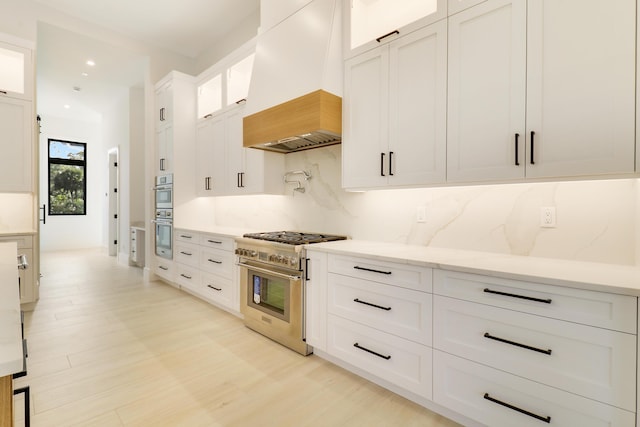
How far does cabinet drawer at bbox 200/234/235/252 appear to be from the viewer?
3.31m

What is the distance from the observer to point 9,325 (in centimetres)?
79

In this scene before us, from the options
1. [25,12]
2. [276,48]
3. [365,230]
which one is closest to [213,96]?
[276,48]

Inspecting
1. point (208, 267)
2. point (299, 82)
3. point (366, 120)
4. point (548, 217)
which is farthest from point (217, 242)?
point (548, 217)

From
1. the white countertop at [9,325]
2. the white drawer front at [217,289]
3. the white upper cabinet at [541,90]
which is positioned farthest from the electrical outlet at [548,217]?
the white drawer front at [217,289]

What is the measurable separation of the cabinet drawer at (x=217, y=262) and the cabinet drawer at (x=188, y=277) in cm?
20

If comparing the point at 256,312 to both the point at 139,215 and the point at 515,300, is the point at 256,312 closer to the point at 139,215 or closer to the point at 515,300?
the point at 515,300

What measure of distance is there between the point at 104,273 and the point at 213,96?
3.60 m

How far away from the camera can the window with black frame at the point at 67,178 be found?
7.88 meters

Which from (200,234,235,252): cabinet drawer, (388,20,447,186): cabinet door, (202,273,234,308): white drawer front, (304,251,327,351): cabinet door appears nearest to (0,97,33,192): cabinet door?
(200,234,235,252): cabinet drawer

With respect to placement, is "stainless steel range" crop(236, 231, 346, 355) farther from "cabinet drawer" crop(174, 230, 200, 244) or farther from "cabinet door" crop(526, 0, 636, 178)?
"cabinet door" crop(526, 0, 636, 178)

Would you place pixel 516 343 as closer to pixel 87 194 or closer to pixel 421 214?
pixel 421 214

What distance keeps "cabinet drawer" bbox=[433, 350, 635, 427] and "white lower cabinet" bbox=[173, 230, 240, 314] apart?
83.7 inches

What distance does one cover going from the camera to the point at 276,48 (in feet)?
9.40

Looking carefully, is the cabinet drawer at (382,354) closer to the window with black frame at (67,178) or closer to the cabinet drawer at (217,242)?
the cabinet drawer at (217,242)
